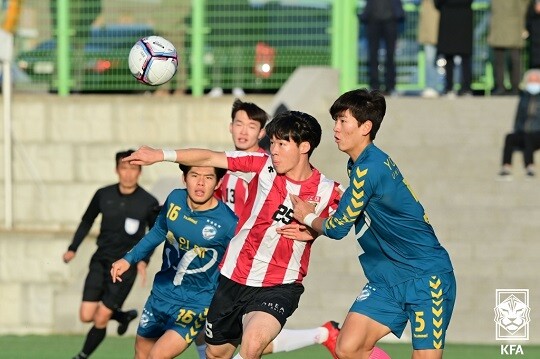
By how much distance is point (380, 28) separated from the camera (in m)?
18.1

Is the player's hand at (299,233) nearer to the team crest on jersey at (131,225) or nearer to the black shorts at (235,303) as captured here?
the black shorts at (235,303)

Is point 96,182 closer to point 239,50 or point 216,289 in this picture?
point 239,50

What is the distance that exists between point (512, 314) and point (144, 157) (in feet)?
21.7

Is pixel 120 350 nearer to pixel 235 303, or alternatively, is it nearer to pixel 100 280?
pixel 100 280

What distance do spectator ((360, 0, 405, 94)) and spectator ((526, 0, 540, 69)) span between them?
1.59m

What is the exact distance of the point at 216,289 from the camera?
951 cm

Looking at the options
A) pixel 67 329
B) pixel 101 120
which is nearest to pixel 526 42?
pixel 101 120

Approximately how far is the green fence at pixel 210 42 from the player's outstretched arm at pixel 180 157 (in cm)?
932

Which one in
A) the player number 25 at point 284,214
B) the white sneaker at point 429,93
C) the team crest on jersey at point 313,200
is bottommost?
the player number 25 at point 284,214

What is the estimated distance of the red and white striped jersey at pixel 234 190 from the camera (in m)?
10.8

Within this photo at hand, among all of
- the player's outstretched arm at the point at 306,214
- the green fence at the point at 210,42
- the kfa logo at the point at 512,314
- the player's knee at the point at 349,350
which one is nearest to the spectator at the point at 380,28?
the green fence at the point at 210,42

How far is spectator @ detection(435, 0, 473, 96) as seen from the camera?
1808cm

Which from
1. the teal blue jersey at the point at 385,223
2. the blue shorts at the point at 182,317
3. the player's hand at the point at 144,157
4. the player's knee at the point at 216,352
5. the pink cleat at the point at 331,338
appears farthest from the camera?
the pink cleat at the point at 331,338

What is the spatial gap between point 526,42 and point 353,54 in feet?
7.66
